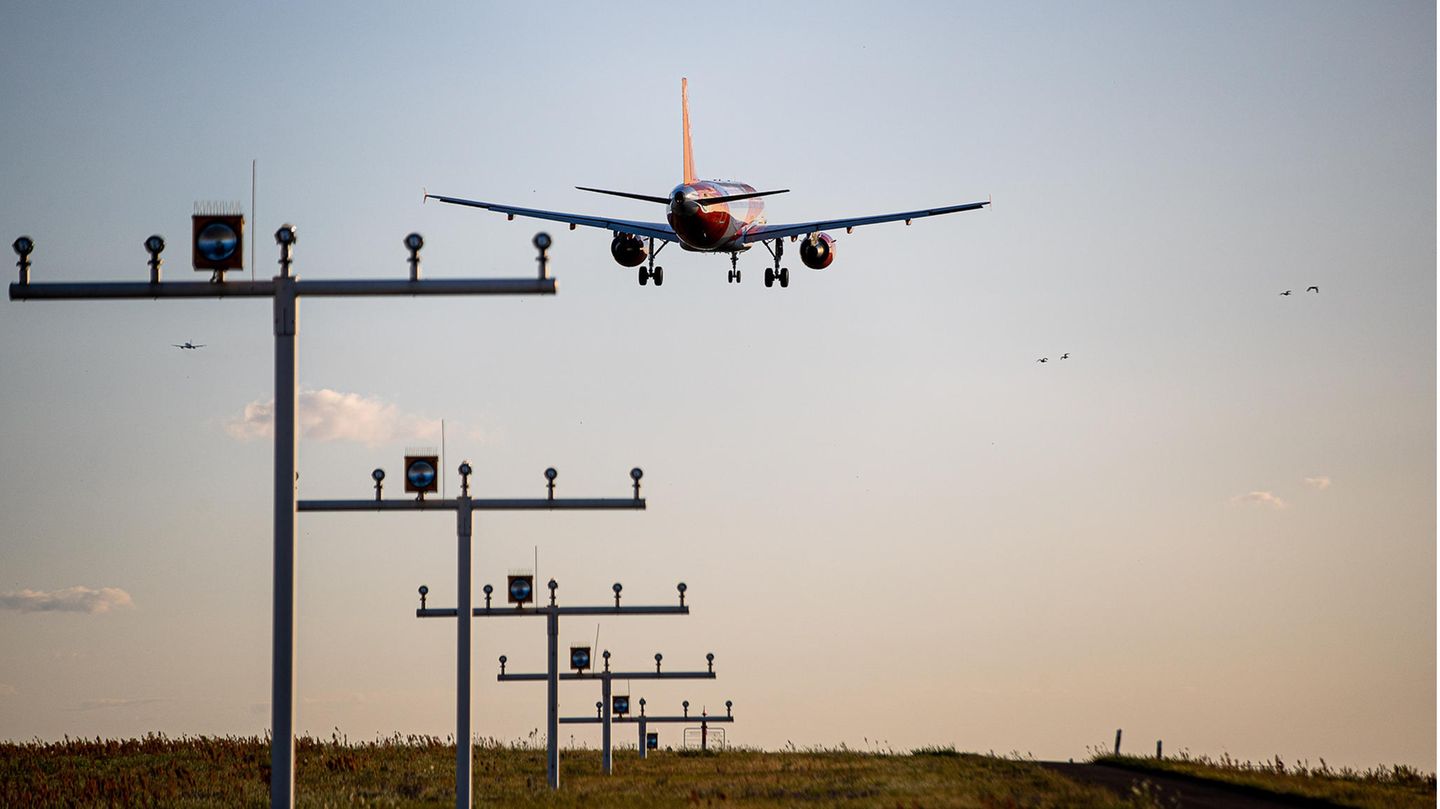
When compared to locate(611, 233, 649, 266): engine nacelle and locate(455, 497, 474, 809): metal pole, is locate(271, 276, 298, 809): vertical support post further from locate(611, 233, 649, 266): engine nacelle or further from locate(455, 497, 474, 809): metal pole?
locate(611, 233, 649, 266): engine nacelle

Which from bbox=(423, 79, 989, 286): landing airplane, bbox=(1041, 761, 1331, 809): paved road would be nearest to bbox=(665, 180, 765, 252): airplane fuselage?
bbox=(423, 79, 989, 286): landing airplane

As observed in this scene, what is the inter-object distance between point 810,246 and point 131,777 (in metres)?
25.5

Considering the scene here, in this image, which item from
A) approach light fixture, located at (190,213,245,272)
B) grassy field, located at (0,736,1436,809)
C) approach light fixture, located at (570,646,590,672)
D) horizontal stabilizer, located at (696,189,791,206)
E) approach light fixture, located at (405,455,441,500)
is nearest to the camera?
approach light fixture, located at (190,213,245,272)

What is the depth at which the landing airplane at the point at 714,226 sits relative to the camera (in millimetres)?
50906

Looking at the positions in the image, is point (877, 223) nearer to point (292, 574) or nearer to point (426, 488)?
point (426, 488)

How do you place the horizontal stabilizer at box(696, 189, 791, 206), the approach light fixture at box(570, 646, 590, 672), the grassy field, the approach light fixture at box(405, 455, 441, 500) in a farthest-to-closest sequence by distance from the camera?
the approach light fixture at box(570, 646, 590, 672) < the horizontal stabilizer at box(696, 189, 791, 206) < the grassy field < the approach light fixture at box(405, 455, 441, 500)

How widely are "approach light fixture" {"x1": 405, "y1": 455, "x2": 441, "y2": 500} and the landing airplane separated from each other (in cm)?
1927

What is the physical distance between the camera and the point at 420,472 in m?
32.3

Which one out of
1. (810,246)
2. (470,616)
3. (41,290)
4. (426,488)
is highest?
(810,246)

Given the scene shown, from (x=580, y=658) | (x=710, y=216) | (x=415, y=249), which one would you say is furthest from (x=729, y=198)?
(x=415, y=249)

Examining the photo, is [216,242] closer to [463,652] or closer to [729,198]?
[463,652]

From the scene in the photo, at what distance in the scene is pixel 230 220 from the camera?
21.9m

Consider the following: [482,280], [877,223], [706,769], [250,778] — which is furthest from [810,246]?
[482,280]

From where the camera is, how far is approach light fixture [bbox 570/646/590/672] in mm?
59688
